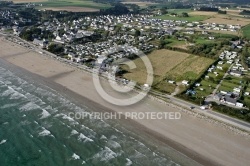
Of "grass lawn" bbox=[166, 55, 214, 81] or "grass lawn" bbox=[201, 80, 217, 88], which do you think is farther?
"grass lawn" bbox=[166, 55, 214, 81]

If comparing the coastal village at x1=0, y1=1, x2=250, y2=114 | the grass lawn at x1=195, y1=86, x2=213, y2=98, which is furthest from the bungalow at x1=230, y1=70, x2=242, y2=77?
the grass lawn at x1=195, y1=86, x2=213, y2=98

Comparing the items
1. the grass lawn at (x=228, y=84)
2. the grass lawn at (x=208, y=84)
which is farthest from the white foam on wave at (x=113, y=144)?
the grass lawn at (x=228, y=84)

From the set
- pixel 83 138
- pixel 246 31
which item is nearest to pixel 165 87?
pixel 83 138

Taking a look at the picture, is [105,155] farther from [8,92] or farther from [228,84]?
[228,84]

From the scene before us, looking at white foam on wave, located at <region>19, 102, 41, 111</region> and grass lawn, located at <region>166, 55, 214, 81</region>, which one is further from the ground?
grass lawn, located at <region>166, 55, 214, 81</region>

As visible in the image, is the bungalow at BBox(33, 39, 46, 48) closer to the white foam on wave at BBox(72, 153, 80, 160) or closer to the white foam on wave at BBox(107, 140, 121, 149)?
the white foam on wave at BBox(107, 140, 121, 149)

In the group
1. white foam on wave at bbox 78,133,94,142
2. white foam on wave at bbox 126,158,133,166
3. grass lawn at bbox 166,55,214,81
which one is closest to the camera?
white foam on wave at bbox 126,158,133,166

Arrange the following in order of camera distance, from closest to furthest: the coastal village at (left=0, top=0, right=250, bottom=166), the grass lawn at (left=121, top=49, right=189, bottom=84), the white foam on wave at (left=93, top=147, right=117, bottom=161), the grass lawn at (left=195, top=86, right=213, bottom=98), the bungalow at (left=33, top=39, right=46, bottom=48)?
the white foam on wave at (left=93, top=147, right=117, bottom=161), the coastal village at (left=0, top=0, right=250, bottom=166), the grass lawn at (left=195, top=86, right=213, bottom=98), the grass lawn at (left=121, top=49, right=189, bottom=84), the bungalow at (left=33, top=39, right=46, bottom=48)
